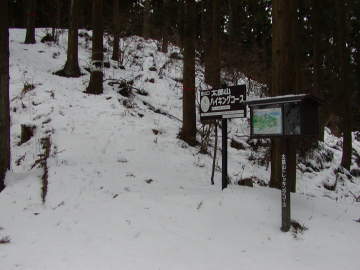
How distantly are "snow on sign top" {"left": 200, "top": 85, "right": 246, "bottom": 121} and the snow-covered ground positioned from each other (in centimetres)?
138

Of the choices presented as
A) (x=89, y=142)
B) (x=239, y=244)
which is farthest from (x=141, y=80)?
(x=239, y=244)

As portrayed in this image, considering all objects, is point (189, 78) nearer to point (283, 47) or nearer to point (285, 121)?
point (283, 47)

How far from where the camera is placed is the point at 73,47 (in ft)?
43.4

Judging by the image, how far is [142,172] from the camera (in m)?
7.98

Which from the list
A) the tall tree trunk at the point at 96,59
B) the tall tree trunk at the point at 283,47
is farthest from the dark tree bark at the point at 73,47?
the tall tree trunk at the point at 283,47

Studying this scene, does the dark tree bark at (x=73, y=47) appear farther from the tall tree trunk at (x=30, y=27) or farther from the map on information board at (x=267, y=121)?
the map on information board at (x=267, y=121)

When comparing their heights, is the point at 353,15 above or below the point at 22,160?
above

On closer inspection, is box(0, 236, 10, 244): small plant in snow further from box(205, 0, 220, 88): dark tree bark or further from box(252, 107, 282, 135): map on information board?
box(205, 0, 220, 88): dark tree bark

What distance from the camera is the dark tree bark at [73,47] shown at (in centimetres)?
1334

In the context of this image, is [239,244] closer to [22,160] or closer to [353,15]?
[22,160]

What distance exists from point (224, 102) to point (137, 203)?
7.59 feet

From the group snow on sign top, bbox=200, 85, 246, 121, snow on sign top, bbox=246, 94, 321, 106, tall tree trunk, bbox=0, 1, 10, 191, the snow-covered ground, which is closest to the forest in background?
snow on sign top, bbox=246, 94, 321, 106

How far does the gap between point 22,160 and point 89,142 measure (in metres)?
1.62

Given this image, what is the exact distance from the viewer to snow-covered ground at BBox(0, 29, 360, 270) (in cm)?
462
